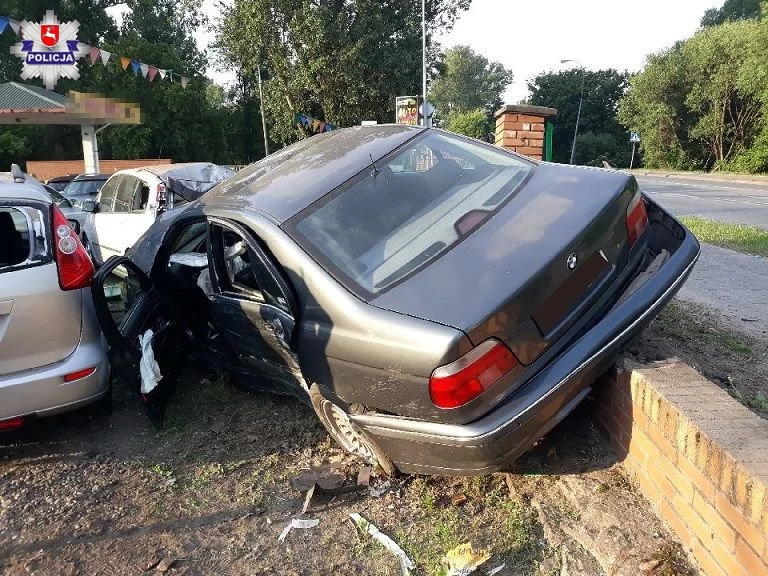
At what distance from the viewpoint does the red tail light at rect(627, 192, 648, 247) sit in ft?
9.97

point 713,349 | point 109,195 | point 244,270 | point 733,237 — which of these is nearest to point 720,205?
point 733,237

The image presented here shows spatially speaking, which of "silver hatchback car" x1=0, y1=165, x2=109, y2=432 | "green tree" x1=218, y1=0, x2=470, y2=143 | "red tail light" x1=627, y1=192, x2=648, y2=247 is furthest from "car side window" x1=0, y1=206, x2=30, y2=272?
"green tree" x1=218, y1=0, x2=470, y2=143

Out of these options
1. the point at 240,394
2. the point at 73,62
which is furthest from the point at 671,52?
the point at 240,394

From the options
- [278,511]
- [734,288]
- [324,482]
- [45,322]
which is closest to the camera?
[278,511]

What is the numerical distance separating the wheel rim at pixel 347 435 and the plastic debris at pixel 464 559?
640 millimetres

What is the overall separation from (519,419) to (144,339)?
2397 mm

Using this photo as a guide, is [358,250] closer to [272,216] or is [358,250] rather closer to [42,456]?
[272,216]

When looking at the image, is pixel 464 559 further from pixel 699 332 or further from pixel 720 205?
pixel 720 205

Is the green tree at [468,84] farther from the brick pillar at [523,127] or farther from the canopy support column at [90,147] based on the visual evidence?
the brick pillar at [523,127]

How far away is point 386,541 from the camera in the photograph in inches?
101

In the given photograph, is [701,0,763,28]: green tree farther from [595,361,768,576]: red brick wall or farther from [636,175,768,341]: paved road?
[595,361,768,576]: red brick wall

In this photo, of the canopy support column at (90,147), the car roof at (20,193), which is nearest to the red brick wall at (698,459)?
the car roof at (20,193)

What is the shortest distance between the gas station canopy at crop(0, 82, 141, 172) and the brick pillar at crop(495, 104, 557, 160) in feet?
22.2

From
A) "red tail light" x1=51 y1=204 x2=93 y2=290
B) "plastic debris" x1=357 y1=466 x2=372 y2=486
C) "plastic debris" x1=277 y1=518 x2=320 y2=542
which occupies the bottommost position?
"plastic debris" x1=277 y1=518 x2=320 y2=542
